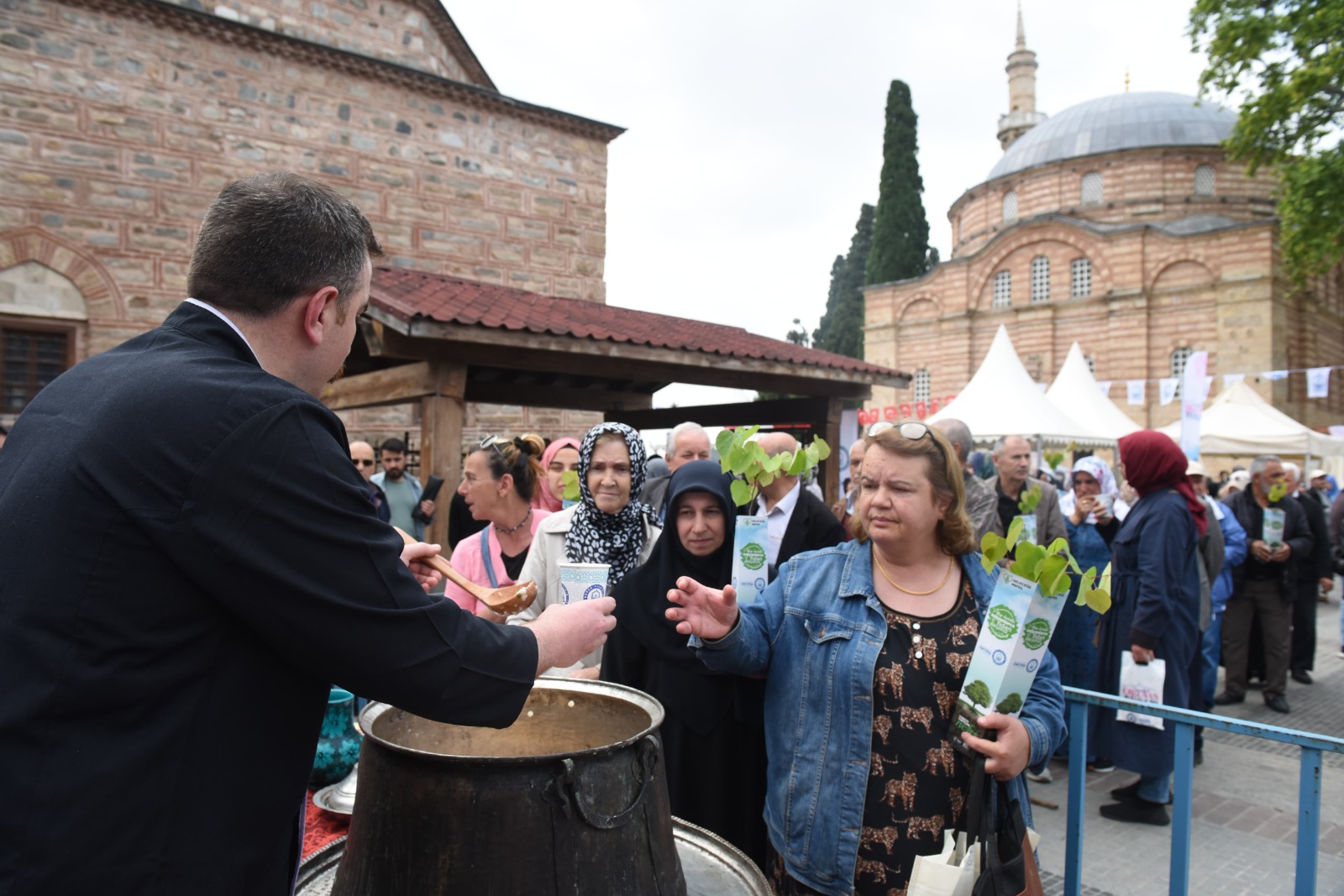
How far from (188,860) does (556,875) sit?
0.59 metres

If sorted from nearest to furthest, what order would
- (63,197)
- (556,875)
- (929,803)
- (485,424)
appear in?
(556,875), (929,803), (63,197), (485,424)

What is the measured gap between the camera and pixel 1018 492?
6.04 metres

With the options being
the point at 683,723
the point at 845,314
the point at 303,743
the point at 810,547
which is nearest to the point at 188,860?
the point at 303,743

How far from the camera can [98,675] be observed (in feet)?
3.76

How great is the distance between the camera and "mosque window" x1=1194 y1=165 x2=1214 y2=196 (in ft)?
129

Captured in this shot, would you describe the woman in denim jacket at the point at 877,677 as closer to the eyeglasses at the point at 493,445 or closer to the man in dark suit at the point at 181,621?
the man in dark suit at the point at 181,621

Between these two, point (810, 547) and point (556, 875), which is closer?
point (556, 875)

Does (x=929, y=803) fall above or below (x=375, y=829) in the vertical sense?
below

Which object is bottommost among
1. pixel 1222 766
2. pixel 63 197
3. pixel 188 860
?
pixel 1222 766

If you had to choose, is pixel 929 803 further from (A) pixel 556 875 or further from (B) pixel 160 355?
(B) pixel 160 355

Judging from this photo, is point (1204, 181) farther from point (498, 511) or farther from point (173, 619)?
point (173, 619)

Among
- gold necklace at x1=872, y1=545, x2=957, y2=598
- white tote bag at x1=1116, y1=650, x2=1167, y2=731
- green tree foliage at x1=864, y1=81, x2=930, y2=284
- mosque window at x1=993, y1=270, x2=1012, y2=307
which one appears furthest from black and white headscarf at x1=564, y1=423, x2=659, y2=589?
green tree foliage at x1=864, y1=81, x2=930, y2=284

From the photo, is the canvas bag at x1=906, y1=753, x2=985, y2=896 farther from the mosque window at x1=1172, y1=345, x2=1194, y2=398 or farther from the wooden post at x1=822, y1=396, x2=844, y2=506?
the mosque window at x1=1172, y1=345, x2=1194, y2=398

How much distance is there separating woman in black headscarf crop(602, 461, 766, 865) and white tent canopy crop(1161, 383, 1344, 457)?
15.1 metres
